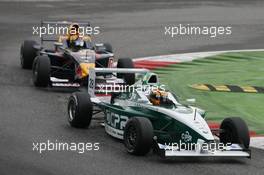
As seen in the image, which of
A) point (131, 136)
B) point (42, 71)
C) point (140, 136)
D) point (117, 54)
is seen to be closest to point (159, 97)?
point (131, 136)

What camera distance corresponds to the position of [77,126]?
18109 mm

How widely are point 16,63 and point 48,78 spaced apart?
4330 mm

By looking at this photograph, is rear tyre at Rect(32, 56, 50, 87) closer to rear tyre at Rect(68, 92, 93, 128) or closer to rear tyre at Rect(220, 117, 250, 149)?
rear tyre at Rect(68, 92, 93, 128)

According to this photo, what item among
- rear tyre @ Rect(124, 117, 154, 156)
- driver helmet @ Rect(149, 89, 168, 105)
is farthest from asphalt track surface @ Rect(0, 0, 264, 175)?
driver helmet @ Rect(149, 89, 168, 105)

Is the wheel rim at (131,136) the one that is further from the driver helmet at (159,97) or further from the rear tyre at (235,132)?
the rear tyre at (235,132)

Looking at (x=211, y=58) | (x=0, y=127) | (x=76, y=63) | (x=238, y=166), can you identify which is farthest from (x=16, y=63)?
(x=238, y=166)

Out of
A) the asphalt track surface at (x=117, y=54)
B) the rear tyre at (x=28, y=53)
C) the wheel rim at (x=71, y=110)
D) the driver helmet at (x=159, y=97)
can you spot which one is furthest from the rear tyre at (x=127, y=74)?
the driver helmet at (x=159, y=97)

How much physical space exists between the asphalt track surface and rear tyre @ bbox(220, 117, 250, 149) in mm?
399

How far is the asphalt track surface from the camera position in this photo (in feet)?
51.1

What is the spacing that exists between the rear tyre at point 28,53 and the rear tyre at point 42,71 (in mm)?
2387

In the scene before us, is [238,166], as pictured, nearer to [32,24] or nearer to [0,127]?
[0,127]

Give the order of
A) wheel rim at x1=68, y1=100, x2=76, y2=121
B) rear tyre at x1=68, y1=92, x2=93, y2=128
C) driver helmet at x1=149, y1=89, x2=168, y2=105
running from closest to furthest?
driver helmet at x1=149, y1=89, x2=168, y2=105
rear tyre at x1=68, y1=92, x2=93, y2=128
wheel rim at x1=68, y1=100, x2=76, y2=121

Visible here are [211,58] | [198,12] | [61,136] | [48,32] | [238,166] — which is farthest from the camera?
[198,12]

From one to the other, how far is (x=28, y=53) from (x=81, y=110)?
733 centimetres
